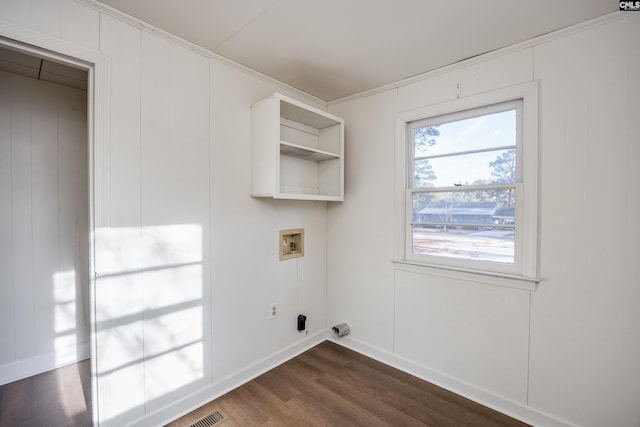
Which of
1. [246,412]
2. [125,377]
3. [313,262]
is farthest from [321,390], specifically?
[125,377]

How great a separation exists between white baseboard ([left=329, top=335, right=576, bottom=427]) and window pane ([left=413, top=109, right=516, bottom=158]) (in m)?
1.77

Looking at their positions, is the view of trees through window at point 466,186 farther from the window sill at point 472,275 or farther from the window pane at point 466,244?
the window sill at point 472,275

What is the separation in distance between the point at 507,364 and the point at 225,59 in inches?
117

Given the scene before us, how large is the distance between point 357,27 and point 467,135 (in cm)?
114

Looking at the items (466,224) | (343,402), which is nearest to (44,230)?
(343,402)

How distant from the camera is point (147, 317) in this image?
1.80 meters

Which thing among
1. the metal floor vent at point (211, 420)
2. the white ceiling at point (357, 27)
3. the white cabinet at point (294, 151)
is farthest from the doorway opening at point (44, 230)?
the white cabinet at point (294, 151)

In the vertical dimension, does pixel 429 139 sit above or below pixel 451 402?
above

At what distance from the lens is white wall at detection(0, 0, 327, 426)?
1.62m

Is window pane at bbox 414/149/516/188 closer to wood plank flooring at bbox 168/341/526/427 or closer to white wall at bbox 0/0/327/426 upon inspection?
white wall at bbox 0/0/327/426

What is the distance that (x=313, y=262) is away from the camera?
2.92 meters

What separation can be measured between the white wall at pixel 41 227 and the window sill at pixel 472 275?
2872 millimetres

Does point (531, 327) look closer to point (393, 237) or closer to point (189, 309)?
point (393, 237)

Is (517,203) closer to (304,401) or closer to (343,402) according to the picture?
(343,402)
